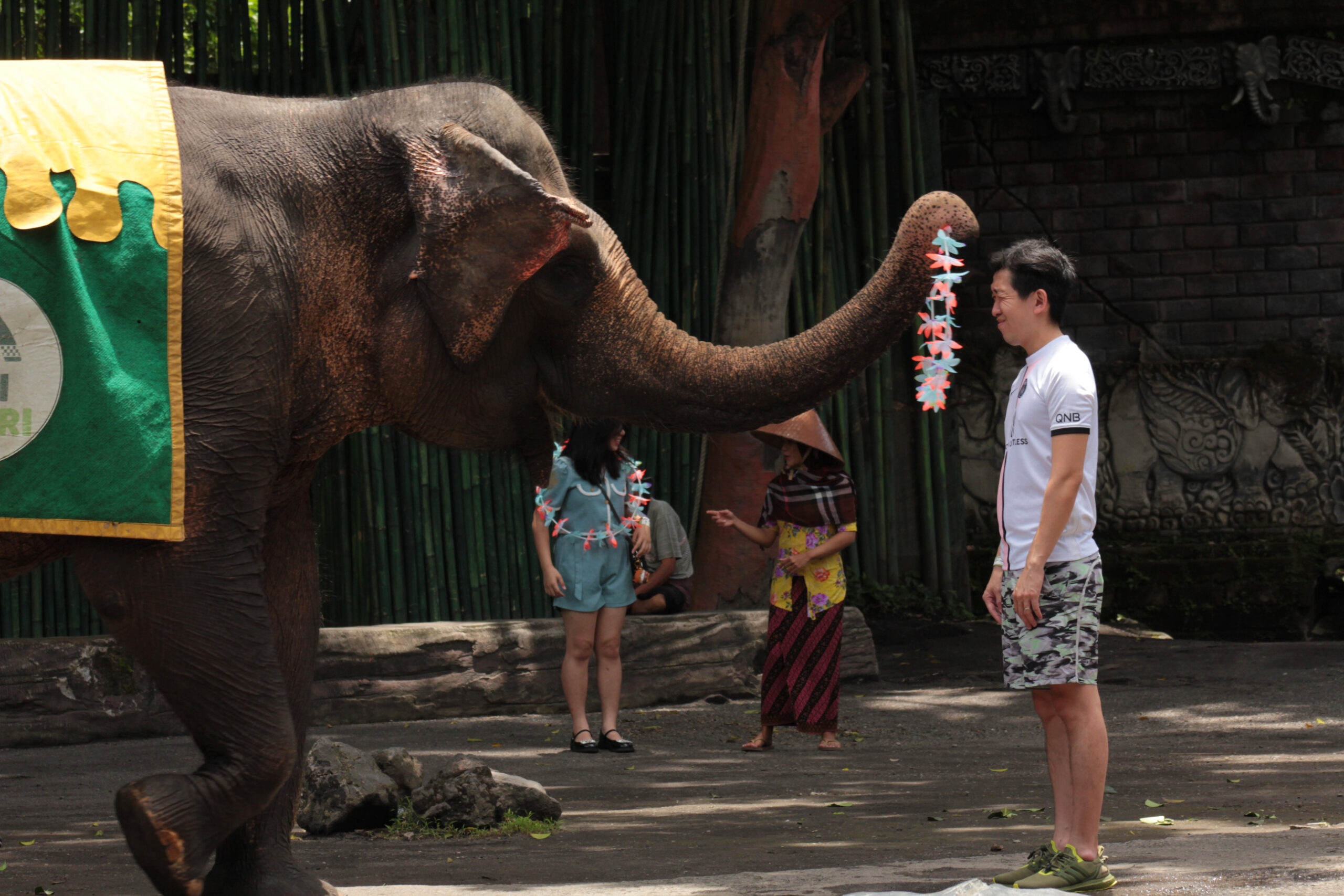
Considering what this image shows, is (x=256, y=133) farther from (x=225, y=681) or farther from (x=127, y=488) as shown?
(x=225, y=681)

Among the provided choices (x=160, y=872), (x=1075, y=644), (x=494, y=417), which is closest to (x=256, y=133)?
(x=494, y=417)

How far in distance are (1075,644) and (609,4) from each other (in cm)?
708

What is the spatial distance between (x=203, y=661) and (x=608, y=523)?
4.48 metres

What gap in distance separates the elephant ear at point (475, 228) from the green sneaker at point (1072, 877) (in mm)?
1811

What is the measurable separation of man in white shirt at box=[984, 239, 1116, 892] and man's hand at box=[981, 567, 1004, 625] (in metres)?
0.02

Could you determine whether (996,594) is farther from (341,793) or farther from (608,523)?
(608,523)

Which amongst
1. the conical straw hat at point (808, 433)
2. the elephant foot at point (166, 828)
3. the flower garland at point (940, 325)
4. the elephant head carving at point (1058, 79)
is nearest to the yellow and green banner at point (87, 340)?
the elephant foot at point (166, 828)

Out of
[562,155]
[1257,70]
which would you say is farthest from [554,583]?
[1257,70]

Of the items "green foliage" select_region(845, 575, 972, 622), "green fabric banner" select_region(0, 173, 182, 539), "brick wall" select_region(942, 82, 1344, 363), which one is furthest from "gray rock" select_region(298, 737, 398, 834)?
"brick wall" select_region(942, 82, 1344, 363)

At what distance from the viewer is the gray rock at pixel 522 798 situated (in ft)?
16.3

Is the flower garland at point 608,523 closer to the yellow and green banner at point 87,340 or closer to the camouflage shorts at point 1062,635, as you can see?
the camouflage shorts at point 1062,635

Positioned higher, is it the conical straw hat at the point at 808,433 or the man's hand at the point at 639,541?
the conical straw hat at the point at 808,433

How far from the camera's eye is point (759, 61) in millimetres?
9336

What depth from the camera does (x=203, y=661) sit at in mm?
2844
